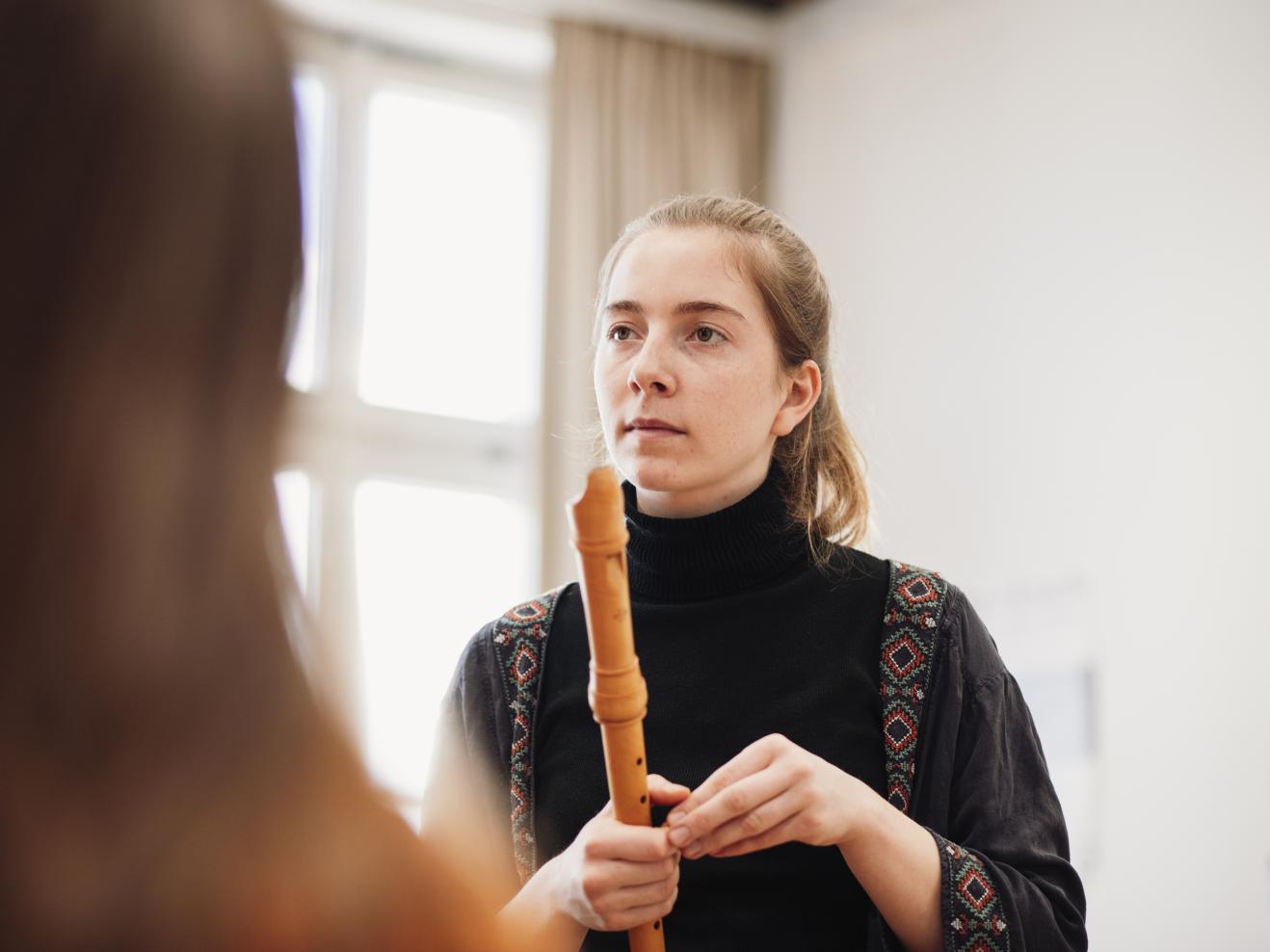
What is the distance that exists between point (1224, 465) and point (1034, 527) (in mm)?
492

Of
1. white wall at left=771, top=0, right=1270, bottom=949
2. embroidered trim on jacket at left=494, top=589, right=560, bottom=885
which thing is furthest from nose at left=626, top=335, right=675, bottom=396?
white wall at left=771, top=0, right=1270, bottom=949

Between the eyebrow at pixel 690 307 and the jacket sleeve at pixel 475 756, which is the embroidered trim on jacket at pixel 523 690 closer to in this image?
the jacket sleeve at pixel 475 756

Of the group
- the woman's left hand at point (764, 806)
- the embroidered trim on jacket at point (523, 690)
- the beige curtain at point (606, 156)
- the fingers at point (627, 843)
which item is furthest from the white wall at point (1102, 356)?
the fingers at point (627, 843)

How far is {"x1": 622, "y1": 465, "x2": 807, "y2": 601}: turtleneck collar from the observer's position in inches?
60.4

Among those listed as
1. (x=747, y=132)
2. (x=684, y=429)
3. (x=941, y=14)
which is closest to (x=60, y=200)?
(x=684, y=429)

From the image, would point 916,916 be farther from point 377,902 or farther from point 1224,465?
point 1224,465

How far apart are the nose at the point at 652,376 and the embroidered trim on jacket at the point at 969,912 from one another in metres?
0.50

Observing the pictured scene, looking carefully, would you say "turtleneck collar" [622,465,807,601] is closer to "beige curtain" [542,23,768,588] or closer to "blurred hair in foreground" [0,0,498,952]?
"blurred hair in foreground" [0,0,498,952]

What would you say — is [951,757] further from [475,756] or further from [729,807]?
[475,756]

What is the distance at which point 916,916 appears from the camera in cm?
127

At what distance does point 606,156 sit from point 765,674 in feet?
8.35

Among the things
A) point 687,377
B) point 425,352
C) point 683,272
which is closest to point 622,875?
point 687,377

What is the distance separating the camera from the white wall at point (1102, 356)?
274 cm

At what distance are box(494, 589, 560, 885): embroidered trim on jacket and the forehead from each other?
1.13 feet
